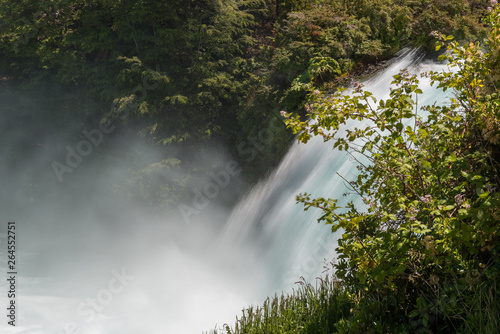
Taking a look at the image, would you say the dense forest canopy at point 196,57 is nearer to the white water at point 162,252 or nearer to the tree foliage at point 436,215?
the white water at point 162,252

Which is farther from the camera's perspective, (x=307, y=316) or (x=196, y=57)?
(x=196, y=57)

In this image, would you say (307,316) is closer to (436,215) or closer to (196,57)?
(436,215)

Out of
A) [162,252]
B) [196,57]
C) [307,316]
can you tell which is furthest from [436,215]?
[196,57]

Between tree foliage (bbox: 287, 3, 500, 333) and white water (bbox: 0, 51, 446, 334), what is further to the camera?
white water (bbox: 0, 51, 446, 334)

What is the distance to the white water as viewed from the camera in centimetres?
746

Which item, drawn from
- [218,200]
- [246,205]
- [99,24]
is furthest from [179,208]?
[99,24]

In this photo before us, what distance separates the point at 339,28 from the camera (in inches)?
385

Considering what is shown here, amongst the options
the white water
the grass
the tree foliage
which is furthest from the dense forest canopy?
the tree foliage

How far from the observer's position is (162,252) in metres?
12.3

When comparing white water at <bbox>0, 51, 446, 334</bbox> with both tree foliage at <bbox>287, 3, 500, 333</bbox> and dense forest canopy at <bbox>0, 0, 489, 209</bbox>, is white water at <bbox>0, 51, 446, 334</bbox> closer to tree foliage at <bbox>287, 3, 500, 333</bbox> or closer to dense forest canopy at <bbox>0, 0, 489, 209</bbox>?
dense forest canopy at <bbox>0, 0, 489, 209</bbox>

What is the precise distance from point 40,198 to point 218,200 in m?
6.06

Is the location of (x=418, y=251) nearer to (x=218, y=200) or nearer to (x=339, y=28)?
(x=339, y=28)

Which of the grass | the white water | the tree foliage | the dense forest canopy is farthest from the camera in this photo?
the dense forest canopy

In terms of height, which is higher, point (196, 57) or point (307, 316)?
point (196, 57)
